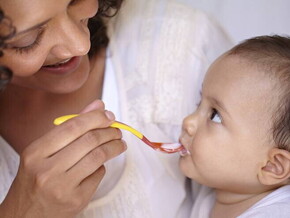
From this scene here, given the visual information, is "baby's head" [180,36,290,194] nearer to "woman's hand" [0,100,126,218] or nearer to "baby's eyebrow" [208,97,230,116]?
"baby's eyebrow" [208,97,230,116]

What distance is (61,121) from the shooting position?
95cm

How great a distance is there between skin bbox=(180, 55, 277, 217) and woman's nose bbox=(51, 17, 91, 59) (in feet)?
1.02

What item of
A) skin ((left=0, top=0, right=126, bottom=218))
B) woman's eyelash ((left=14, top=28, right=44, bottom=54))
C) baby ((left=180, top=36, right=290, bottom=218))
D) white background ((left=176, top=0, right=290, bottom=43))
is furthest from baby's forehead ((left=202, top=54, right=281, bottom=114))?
white background ((left=176, top=0, right=290, bottom=43))

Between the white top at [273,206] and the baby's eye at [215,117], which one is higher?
the baby's eye at [215,117]

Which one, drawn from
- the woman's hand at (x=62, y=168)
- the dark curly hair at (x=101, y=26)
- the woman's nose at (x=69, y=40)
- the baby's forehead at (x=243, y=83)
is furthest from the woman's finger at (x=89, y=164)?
the dark curly hair at (x=101, y=26)

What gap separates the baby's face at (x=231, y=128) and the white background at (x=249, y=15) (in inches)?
28.1

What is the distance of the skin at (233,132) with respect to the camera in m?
1.06

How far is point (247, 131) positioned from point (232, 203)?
0.21 metres

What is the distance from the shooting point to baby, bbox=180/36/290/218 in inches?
41.1

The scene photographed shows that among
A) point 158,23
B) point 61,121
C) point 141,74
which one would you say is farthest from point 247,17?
point 61,121

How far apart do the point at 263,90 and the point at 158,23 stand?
401 mm

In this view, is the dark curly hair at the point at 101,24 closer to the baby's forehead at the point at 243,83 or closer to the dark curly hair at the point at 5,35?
the baby's forehead at the point at 243,83

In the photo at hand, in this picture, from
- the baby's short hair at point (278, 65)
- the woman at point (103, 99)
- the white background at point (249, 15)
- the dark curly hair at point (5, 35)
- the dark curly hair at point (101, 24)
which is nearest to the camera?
the dark curly hair at point (5, 35)

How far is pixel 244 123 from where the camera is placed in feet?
3.51
